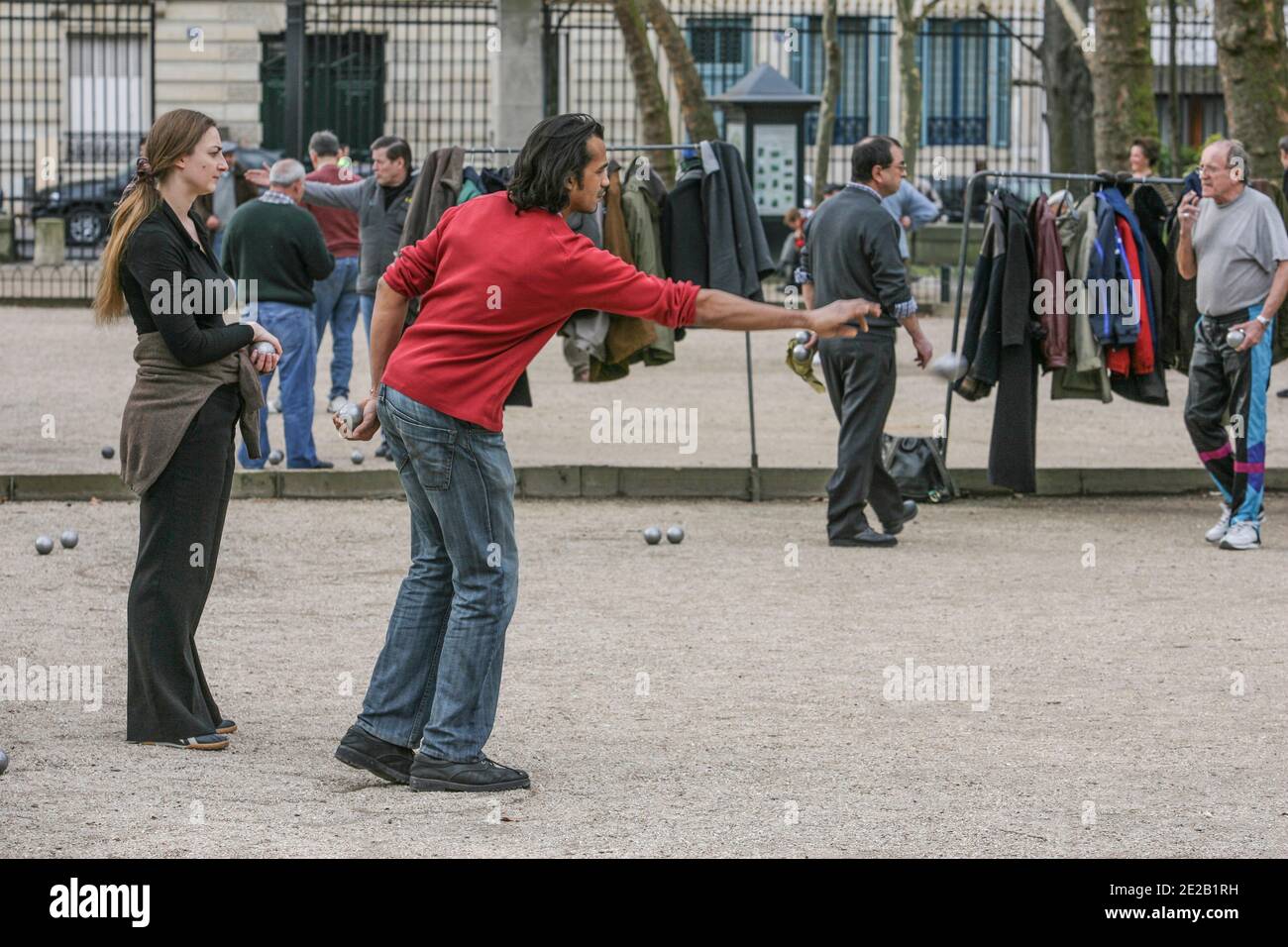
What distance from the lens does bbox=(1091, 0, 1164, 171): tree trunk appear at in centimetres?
1767

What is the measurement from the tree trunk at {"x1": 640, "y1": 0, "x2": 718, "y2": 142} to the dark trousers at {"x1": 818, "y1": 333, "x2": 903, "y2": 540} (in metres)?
13.9

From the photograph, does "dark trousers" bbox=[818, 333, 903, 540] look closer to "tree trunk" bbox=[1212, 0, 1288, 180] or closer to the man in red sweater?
the man in red sweater

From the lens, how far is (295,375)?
12.8 m

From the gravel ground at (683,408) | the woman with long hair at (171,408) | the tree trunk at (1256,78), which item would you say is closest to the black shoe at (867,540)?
the gravel ground at (683,408)

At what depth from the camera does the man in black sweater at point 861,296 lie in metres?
10.7

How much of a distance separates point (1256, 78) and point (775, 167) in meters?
9.21

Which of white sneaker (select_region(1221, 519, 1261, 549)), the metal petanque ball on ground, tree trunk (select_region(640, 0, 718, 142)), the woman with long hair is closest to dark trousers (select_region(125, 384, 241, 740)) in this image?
the woman with long hair

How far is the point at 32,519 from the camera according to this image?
1151cm

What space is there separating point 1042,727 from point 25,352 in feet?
46.9

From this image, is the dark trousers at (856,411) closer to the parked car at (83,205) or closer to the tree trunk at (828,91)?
the tree trunk at (828,91)

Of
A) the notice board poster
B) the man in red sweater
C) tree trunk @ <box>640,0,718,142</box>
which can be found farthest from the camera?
tree trunk @ <box>640,0,718,142</box>

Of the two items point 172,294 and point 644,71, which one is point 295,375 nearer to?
point 172,294

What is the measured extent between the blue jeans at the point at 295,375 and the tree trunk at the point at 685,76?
40.9 ft

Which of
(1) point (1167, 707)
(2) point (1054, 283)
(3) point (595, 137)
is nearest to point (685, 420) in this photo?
(2) point (1054, 283)
